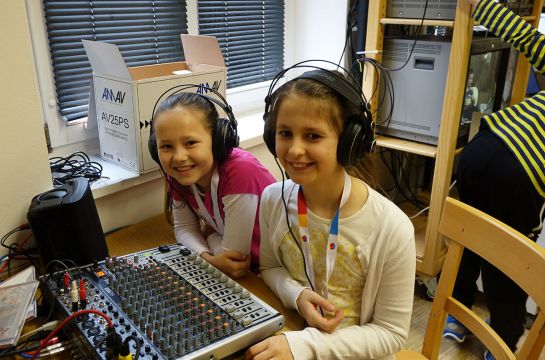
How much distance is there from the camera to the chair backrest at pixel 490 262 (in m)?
0.83

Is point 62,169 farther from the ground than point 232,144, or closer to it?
closer to it

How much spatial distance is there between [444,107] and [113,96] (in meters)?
1.21

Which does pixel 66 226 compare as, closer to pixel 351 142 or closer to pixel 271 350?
pixel 271 350

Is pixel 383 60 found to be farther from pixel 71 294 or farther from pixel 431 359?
pixel 71 294

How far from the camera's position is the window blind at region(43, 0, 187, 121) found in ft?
5.12

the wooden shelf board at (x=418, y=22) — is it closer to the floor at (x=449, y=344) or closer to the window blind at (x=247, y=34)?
the window blind at (x=247, y=34)

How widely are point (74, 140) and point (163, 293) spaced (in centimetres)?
97

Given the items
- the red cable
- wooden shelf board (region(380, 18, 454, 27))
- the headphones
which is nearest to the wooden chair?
the headphones

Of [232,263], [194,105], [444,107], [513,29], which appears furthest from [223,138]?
[513,29]

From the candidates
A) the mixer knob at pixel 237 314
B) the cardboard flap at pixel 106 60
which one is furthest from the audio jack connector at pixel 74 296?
Answer: the cardboard flap at pixel 106 60

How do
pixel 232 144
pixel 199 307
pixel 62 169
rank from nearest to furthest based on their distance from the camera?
1. pixel 199 307
2. pixel 232 144
3. pixel 62 169

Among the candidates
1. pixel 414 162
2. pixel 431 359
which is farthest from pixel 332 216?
pixel 414 162

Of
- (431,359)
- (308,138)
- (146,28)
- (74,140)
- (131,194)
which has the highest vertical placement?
(146,28)

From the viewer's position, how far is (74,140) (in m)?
1.65
